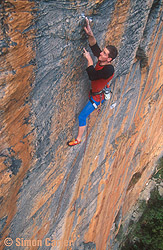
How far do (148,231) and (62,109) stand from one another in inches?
360

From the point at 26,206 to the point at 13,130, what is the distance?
1.49 m

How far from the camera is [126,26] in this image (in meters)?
2.95

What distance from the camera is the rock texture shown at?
2.02m

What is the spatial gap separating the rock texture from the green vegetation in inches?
181

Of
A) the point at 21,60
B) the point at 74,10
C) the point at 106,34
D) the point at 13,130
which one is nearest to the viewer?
the point at 21,60

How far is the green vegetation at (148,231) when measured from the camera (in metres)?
8.98

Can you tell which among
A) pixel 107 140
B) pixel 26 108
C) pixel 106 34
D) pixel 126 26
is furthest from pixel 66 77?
pixel 107 140

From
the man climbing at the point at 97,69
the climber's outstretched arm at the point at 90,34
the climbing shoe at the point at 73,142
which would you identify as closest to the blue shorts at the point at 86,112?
the man climbing at the point at 97,69

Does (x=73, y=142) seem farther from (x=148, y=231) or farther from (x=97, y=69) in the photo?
(x=148, y=231)

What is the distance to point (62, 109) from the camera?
2840mm

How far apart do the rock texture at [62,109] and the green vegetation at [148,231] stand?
15.1ft

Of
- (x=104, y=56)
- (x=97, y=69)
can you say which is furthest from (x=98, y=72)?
(x=104, y=56)

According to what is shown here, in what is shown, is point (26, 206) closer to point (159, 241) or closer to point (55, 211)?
point (55, 211)

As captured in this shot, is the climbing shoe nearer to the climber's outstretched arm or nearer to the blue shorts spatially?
the blue shorts
